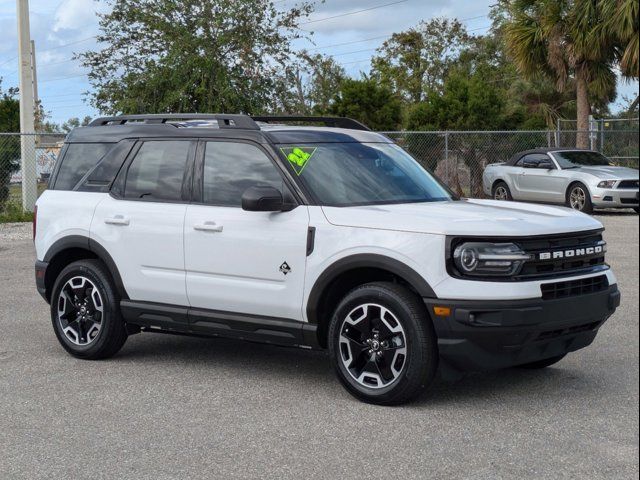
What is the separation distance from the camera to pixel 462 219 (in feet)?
19.1

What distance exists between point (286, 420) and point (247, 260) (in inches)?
47.6

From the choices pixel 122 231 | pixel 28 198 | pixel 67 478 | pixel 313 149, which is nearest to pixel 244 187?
A: pixel 313 149

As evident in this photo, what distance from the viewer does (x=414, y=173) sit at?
716cm

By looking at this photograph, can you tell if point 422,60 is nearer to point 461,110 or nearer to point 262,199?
point 461,110

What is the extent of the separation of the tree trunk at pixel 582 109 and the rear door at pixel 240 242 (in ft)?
67.5

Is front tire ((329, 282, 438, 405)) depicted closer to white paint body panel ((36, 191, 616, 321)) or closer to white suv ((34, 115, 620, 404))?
Answer: white suv ((34, 115, 620, 404))

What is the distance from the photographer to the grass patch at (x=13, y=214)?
22.3m

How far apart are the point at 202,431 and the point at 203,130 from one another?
240 centimetres

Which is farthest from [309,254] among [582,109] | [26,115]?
[582,109]

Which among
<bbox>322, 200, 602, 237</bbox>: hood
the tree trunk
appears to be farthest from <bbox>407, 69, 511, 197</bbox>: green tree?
<bbox>322, 200, 602, 237</bbox>: hood

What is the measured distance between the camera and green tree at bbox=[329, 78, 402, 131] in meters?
32.1

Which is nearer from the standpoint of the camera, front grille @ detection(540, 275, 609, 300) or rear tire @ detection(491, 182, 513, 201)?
front grille @ detection(540, 275, 609, 300)

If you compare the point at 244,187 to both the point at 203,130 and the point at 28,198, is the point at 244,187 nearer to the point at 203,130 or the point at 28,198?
the point at 203,130

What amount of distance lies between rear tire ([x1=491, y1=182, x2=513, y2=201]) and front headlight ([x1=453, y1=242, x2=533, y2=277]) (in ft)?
61.6
